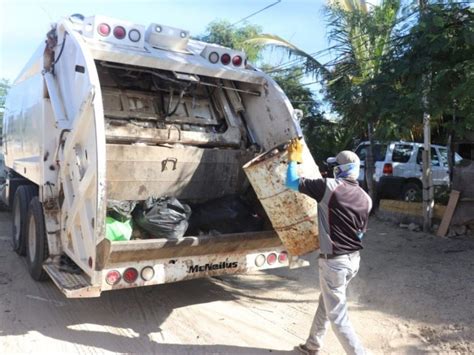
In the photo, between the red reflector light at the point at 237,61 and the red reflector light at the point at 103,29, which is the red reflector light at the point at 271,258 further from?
the red reflector light at the point at 103,29

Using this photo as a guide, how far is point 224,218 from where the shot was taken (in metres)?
4.83

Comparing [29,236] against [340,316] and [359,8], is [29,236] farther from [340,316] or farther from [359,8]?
[359,8]

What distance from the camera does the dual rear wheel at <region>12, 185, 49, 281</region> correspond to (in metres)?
5.03

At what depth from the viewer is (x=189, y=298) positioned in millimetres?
5141

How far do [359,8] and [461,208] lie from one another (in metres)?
6.20

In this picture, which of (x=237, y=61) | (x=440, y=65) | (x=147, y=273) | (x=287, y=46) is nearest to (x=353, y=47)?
(x=287, y=46)

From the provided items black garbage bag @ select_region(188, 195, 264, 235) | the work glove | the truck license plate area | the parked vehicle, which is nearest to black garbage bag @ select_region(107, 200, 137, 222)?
the truck license plate area

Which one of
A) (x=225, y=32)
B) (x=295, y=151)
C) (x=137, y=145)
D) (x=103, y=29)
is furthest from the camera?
(x=225, y=32)

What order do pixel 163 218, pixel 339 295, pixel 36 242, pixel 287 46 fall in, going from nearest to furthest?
pixel 339 295 → pixel 163 218 → pixel 36 242 → pixel 287 46

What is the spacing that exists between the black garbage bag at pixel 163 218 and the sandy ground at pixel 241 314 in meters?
0.85

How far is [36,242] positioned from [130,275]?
5.04 ft

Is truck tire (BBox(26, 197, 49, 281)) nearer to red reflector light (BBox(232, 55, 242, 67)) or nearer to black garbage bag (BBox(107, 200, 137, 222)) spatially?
black garbage bag (BBox(107, 200, 137, 222))

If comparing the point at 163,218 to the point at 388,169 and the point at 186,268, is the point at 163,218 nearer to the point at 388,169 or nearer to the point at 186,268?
the point at 186,268

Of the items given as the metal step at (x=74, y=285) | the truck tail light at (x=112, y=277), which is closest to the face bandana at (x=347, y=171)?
the truck tail light at (x=112, y=277)
